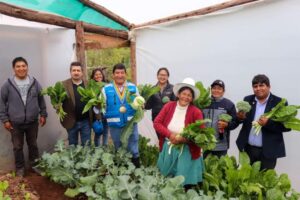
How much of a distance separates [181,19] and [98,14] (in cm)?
171

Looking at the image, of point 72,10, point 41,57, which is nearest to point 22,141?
point 41,57

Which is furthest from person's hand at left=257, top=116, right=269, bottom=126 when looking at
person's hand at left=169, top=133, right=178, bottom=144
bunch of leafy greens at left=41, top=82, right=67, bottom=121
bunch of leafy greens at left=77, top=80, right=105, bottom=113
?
bunch of leafy greens at left=41, top=82, right=67, bottom=121

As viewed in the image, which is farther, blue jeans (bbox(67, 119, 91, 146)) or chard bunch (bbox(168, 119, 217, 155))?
blue jeans (bbox(67, 119, 91, 146))

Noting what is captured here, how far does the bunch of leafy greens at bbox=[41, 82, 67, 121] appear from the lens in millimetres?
4137

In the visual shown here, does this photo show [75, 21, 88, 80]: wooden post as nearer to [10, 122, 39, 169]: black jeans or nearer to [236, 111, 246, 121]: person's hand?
[10, 122, 39, 169]: black jeans

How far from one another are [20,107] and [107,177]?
1671 millimetres

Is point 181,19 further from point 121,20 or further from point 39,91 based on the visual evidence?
point 39,91

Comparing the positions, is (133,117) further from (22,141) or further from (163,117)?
(22,141)

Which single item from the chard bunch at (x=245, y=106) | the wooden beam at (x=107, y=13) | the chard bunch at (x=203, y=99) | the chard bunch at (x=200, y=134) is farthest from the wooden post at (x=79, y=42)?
the chard bunch at (x=245, y=106)

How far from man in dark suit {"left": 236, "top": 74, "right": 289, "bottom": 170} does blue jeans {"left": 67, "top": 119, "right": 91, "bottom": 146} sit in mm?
2142

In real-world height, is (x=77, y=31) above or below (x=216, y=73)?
above

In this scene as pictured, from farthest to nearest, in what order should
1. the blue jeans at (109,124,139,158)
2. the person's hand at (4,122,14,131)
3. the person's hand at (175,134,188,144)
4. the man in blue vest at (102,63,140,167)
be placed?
1. the person's hand at (4,122,14,131)
2. the blue jeans at (109,124,139,158)
3. the man in blue vest at (102,63,140,167)
4. the person's hand at (175,134,188,144)

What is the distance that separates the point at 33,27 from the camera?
4.75m

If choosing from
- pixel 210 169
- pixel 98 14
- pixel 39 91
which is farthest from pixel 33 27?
pixel 210 169
